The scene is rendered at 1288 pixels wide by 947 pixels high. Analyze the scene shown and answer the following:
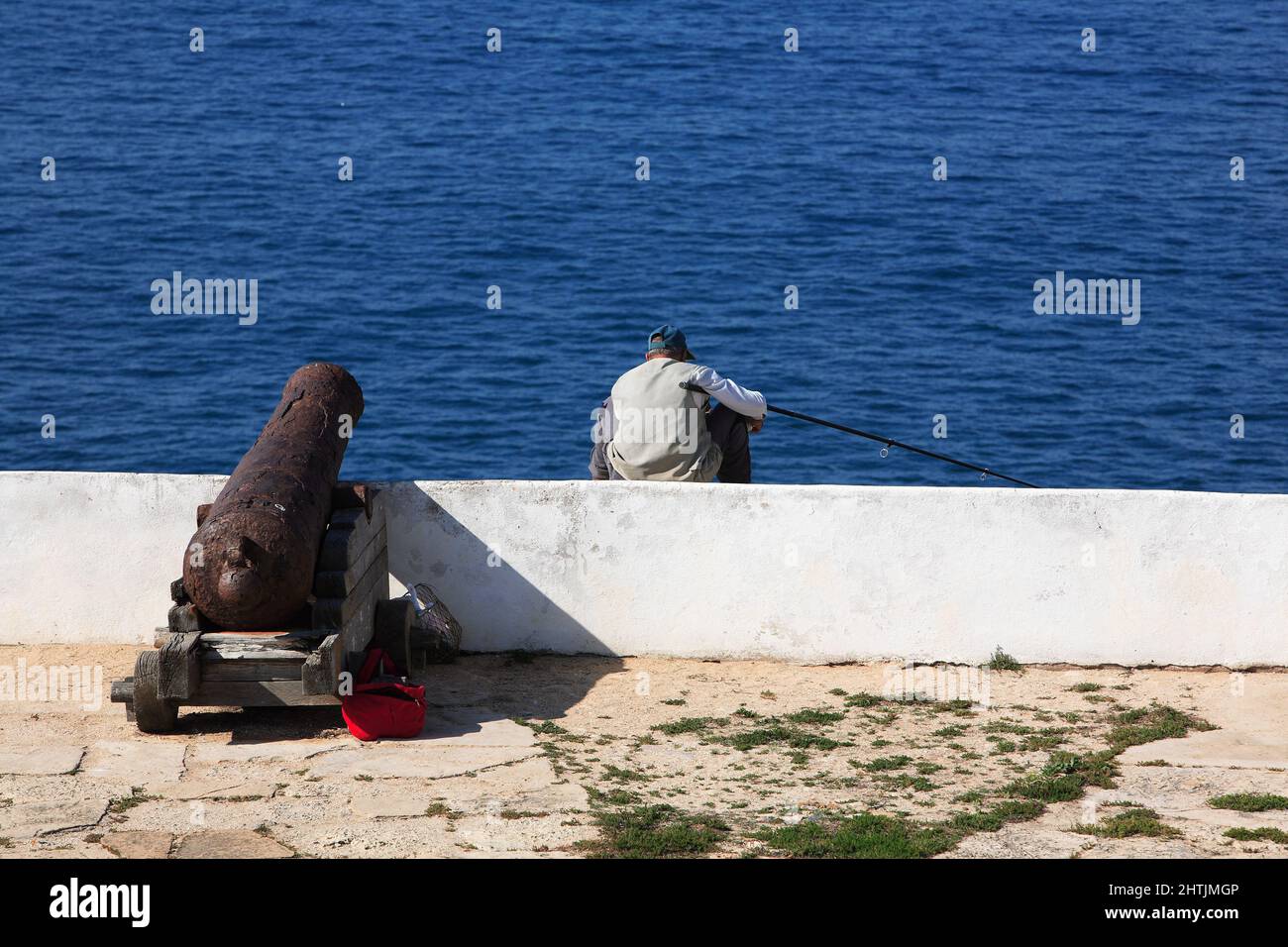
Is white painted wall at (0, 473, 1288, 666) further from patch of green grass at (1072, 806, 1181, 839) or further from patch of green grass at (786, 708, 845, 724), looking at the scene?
patch of green grass at (1072, 806, 1181, 839)

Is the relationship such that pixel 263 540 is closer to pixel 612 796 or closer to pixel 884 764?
pixel 612 796

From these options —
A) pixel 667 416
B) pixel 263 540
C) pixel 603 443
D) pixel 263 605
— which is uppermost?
pixel 667 416

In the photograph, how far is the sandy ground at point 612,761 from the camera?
6.44 metres

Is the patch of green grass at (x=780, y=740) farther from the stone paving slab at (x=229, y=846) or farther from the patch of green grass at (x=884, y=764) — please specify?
the stone paving slab at (x=229, y=846)

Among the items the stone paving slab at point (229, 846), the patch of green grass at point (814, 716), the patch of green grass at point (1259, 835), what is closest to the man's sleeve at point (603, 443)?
the patch of green grass at point (814, 716)

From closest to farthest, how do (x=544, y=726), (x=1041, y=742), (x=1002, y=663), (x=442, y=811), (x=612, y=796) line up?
1. (x=442, y=811)
2. (x=612, y=796)
3. (x=1041, y=742)
4. (x=544, y=726)
5. (x=1002, y=663)

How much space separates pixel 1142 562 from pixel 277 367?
23.1 m

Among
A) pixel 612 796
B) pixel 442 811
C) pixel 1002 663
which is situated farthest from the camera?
pixel 1002 663

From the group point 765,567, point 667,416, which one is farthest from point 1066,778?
point 667,416

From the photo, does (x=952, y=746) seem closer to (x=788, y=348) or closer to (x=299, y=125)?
(x=788, y=348)

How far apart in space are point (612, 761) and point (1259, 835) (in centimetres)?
283

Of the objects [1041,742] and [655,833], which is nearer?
[655,833]

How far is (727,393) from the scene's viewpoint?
9.40m

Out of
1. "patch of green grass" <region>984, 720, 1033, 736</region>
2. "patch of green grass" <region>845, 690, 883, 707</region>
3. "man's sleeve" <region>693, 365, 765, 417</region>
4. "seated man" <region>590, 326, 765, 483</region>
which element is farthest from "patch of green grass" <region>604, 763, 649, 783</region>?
"man's sleeve" <region>693, 365, 765, 417</region>
